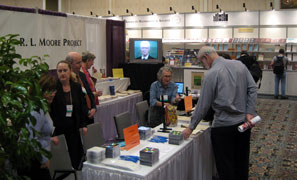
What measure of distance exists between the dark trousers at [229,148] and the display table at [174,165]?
0.29 metres

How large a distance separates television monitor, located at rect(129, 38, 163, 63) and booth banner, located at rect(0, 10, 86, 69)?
4.85 feet

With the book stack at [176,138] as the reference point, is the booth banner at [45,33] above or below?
above

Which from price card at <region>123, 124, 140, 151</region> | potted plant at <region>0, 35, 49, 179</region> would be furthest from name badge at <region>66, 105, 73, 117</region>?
potted plant at <region>0, 35, 49, 179</region>

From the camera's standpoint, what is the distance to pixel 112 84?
6.90m

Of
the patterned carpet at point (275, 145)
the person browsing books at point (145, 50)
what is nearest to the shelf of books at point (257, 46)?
→ the patterned carpet at point (275, 145)

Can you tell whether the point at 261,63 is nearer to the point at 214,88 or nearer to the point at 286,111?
the point at 286,111

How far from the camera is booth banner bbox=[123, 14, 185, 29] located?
42.1 ft

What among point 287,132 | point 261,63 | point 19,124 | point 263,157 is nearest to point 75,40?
point 263,157

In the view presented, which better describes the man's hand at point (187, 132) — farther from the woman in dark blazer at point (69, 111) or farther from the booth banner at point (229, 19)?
the booth banner at point (229, 19)

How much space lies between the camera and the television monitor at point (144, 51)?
7.77m

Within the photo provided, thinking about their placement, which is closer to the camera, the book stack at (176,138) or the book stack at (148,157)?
the book stack at (148,157)

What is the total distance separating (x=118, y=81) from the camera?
281 inches

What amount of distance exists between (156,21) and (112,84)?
692 centimetres

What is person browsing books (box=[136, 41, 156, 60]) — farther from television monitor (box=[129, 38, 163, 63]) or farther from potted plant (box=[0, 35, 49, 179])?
potted plant (box=[0, 35, 49, 179])
